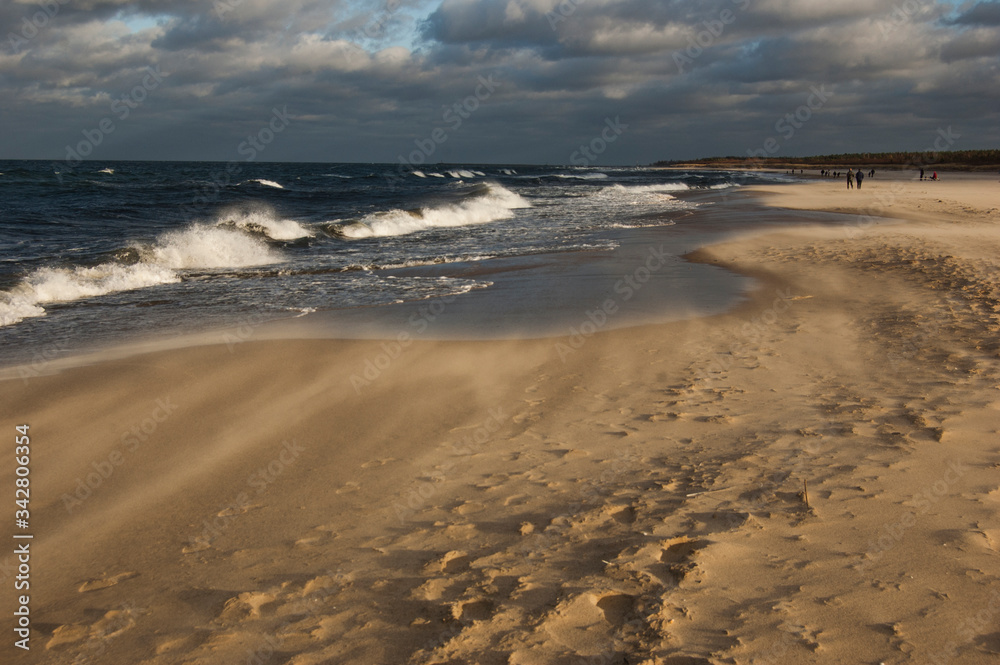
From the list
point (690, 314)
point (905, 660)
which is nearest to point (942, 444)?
point (905, 660)

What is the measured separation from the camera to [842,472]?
4.01 metres

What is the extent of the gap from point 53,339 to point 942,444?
9103mm

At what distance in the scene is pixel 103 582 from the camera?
329cm

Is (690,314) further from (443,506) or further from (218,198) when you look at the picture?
(218,198)
